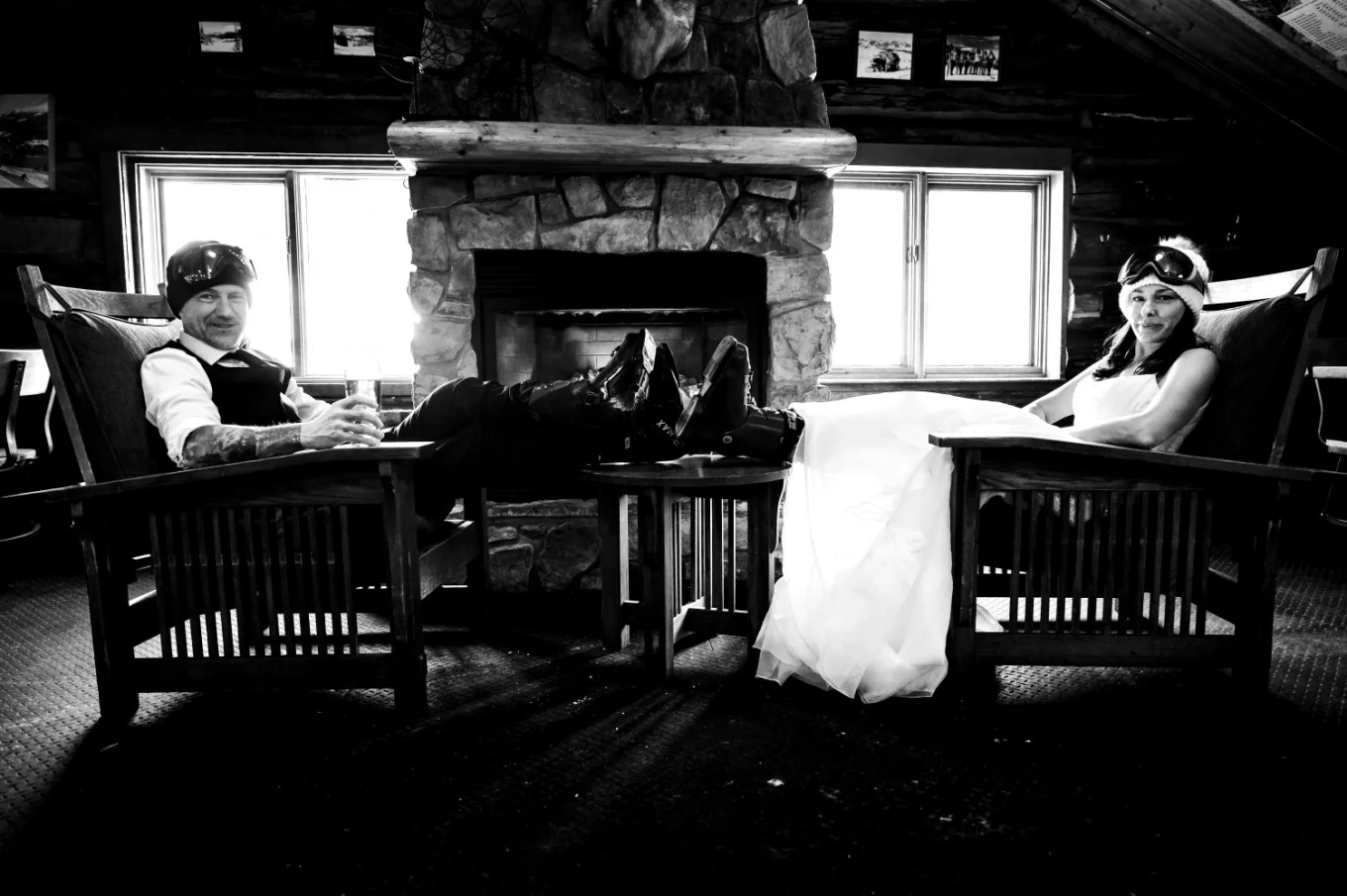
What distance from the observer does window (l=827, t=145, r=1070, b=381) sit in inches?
186

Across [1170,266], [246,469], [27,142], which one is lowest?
[246,469]

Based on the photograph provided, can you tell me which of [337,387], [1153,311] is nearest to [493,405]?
[1153,311]

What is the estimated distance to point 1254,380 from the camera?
200 centimetres

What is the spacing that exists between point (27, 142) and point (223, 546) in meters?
3.69

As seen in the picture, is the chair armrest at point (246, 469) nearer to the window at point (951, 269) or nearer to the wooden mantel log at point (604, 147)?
the wooden mantel log at point (604, 147)

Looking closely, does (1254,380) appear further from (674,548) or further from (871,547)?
(674,548)

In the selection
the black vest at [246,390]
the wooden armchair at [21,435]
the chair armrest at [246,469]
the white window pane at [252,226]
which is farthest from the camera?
the white window pane at [252,226]

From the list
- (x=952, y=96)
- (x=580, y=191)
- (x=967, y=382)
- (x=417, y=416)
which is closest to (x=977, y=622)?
(x=417, y=416)

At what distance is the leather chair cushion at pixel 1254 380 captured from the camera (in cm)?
197

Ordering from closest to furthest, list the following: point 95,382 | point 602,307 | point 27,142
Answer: point 95,382
point 602,307
point 27,142

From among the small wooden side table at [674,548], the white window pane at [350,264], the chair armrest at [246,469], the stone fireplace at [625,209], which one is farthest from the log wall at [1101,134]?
the chair armrest at [246,469]

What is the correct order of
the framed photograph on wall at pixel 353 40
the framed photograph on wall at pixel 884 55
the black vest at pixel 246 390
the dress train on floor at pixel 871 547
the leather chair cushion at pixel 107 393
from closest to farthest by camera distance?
the leather chair cushion at pixel 107 393
the dress train on floor at pixel 871 547
the black vest at pixel 246 390
the framed photograph on wall at pixel 353 40
the framed photograph on wall at pixel 884 55

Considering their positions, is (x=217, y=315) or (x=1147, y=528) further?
(x=217, y=315)

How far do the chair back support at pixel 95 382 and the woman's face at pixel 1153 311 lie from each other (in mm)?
2690
